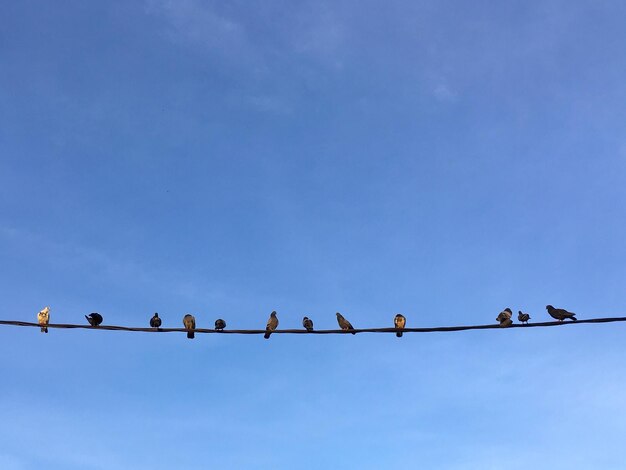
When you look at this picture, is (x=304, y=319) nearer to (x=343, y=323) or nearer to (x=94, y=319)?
(x=343, y=323)

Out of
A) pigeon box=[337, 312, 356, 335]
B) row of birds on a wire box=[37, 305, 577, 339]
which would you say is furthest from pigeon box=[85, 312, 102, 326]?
pigeon box=[337, 312, 356, 335]

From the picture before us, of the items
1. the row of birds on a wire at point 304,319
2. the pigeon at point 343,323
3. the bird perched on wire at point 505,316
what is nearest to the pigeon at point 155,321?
the row of birds on a wire at point 304,319

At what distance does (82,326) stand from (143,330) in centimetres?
96

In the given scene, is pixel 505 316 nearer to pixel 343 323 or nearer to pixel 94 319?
pixel 343 323

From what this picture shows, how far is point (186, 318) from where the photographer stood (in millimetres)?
21906

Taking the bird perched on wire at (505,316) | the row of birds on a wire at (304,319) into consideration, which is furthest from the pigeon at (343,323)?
the bird perched on wire at (505,316)

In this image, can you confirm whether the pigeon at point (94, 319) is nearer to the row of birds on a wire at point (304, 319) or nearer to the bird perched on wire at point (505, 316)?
the row of birds on a wire at point (304, 319)

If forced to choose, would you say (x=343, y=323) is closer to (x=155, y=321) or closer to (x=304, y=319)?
(x=304, y=319)

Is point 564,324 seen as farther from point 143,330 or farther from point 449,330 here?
point 143,330

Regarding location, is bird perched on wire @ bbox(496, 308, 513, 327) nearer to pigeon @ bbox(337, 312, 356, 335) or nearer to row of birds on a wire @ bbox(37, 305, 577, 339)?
row of birds on a wire @ bbox(37, 305, 577, 339)

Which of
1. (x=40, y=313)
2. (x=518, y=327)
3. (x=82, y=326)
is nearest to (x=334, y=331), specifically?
Result: (x=518, y=327)

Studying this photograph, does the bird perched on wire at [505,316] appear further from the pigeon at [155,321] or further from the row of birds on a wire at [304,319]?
the pigeon at [155,321]

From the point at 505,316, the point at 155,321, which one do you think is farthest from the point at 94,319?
the point at 505,316

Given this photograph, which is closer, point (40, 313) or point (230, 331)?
point (230, 331)
